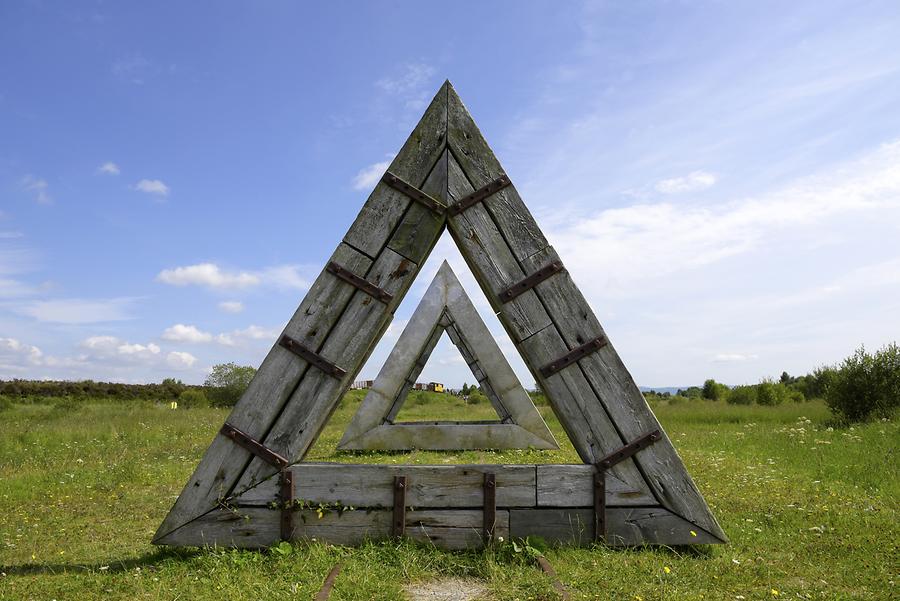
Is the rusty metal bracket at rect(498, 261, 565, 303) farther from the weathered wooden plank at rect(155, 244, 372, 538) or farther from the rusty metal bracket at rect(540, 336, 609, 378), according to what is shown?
the weathered wooden plank at rect(155, 244, 372, 538)

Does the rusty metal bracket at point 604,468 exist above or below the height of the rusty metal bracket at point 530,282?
below

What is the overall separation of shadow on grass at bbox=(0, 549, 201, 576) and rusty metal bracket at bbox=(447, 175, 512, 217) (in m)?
3.41

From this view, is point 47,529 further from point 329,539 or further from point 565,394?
point 565,394

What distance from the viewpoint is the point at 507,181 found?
5195 millimetres

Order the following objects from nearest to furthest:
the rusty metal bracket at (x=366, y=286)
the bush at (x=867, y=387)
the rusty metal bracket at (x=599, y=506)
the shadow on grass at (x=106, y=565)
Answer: the shadow on grass at (x=106, y=565) → the rusty metal bracket at (x=599, y=506) → the rusty metal bracket at (x=366, y=286) → the bush at (x=867, y=387)

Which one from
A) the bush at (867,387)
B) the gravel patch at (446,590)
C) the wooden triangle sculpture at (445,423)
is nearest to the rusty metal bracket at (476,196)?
the gravel patch at (446,590)

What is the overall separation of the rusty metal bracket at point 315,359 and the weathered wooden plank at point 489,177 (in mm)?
1684

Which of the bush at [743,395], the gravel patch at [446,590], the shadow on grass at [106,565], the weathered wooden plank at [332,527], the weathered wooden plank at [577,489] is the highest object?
the bush at [743,395]

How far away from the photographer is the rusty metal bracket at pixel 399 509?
15.8 feet

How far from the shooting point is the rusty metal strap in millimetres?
4928

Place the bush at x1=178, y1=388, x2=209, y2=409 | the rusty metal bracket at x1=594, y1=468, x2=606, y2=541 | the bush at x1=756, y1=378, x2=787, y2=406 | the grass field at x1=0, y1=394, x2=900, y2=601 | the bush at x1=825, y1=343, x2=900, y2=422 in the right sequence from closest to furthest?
the grass field at x1=0, y1=394, x2=900, y2=601, the rusty metal bracket at x1=594, y1=468, x2=606, y2=541, the bush at x1=825, y1=343, x2=900, y2=422, the bush at x1=756, y1=378, x2=787, y2=406, the bush at x1=178, y1=388, x2=209, y2=409

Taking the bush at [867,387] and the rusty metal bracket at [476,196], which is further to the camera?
the bush at [867,387]

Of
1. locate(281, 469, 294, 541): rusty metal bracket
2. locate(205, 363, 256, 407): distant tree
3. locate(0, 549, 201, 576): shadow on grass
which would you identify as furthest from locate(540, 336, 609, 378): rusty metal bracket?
locate(205, 363, 256, 407): distant tree

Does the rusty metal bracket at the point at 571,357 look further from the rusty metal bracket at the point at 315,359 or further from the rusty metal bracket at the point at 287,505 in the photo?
the rusty metal bracket at the point at 287,505
